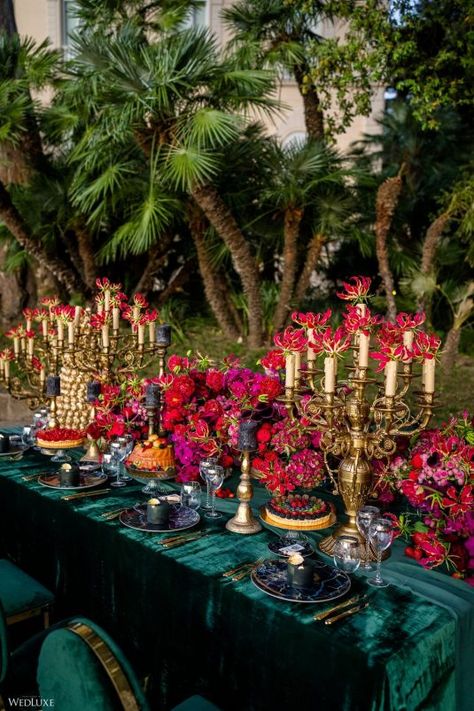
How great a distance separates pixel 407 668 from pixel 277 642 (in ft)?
1.08

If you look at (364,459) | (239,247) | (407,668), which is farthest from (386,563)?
(239,247)

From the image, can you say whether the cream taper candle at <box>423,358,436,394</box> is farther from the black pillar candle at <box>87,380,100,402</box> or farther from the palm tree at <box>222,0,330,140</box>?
the palm tree at <box>222,0,330,140</box>

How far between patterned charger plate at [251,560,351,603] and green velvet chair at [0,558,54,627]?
0.95 m

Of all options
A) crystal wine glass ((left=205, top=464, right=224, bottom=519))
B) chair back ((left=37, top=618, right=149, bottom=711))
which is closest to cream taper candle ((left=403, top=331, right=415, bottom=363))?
crystal wine glass ((left=205, top=464, right=224, bottom=519))

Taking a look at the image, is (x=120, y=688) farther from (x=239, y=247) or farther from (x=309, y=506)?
(x=239, y=247)

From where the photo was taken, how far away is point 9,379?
11.5 ft

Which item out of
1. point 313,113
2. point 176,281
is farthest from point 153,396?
point 176,281

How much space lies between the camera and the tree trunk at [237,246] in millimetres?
6836

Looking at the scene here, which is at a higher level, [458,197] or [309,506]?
[458,197]

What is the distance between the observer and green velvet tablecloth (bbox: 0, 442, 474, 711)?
60.5 inches

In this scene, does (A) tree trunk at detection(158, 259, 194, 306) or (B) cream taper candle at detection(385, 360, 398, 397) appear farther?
→ (A) tree trunk at detection(158, 259, 194, 306)

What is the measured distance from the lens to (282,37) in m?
7.96

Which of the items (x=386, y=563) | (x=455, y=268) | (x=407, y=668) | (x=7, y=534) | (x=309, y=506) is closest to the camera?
(x=407, y=668)

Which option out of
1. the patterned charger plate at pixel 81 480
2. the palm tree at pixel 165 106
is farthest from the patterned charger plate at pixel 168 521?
the palm tree at pixel 165 106
